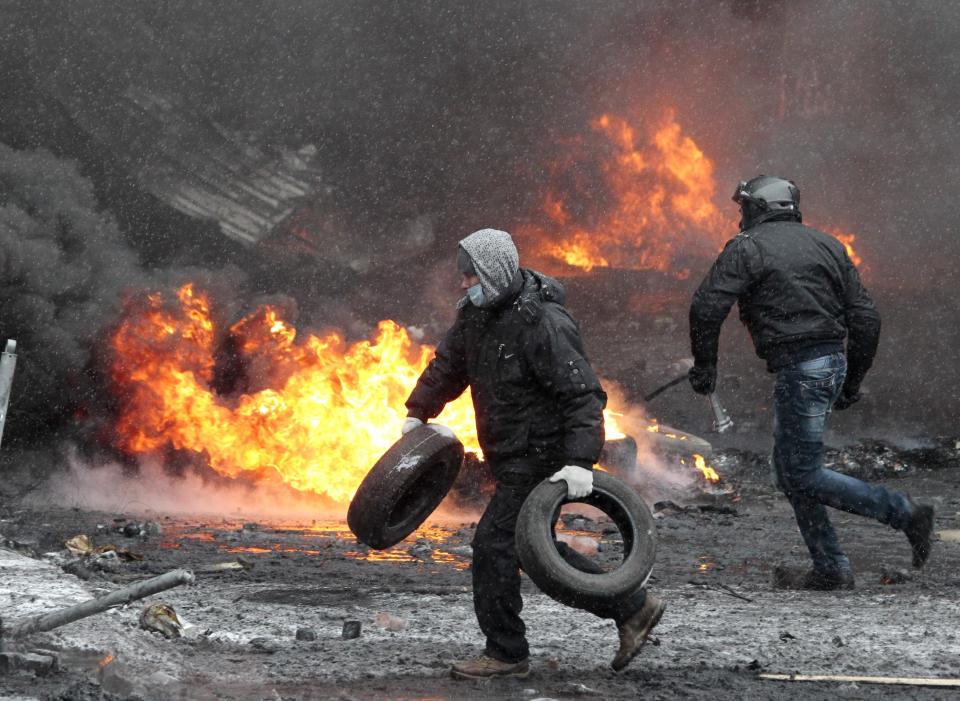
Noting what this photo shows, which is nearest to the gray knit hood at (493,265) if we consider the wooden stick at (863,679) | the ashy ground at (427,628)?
the ashy ground at (427,628)

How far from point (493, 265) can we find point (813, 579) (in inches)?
108

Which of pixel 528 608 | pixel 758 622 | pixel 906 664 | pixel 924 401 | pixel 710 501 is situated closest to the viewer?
pixel 906 664

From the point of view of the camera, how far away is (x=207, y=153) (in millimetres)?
17453

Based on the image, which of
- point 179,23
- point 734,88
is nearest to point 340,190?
point 179,23

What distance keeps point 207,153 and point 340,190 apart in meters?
2.53

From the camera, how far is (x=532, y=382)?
400 centimetres

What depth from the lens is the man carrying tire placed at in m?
3.84

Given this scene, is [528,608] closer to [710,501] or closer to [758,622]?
[758,622]

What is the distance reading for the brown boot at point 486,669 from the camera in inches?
150

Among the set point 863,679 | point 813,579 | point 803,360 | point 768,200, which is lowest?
point 863,679

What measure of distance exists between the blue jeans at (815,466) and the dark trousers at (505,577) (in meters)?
1.82

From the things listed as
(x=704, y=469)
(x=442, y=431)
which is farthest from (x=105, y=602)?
(x=704, y=469)

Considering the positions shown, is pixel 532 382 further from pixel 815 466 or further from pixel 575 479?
pixel 815 466

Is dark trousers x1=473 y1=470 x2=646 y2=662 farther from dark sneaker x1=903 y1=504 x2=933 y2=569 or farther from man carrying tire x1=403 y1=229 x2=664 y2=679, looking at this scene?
dark sneaker x1=903 y1=504 x2=933 y2=569
